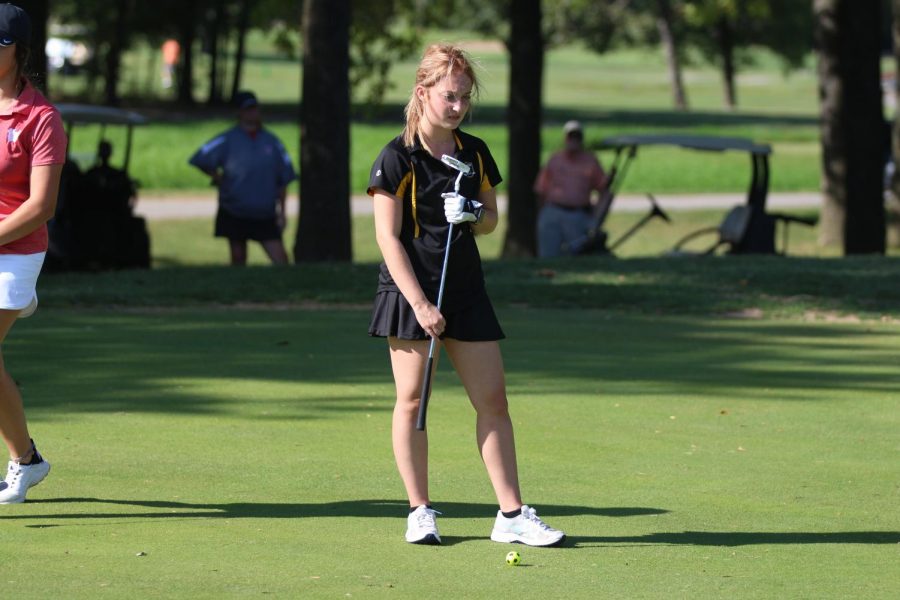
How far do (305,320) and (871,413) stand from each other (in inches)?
206

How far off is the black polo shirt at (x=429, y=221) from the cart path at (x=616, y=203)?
22471mm

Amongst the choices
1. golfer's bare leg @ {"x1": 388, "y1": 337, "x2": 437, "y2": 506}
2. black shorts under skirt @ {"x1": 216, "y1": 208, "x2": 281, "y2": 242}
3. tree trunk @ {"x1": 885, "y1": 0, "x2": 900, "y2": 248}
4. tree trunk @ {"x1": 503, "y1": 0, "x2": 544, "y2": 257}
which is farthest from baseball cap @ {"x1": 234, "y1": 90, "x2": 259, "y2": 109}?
tree trunk @ {"x1": 885, "y1": 0, "x2": 900, "y2": 248}

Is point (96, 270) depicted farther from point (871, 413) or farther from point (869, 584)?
point (869, 584)

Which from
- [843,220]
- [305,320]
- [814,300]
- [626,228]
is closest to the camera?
[305,320]

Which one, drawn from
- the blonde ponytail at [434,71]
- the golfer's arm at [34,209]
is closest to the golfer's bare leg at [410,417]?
the blonde ponytail at [434,71]

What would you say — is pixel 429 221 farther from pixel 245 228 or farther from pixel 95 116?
pixel 95 116

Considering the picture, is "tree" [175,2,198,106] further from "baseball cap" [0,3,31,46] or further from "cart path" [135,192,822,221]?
"baseball cap" [0,3,31,46]

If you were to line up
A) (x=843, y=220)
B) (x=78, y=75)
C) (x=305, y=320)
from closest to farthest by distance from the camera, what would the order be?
(x=305, y=320)
(x=843, y=220)
(x=78, y=75)

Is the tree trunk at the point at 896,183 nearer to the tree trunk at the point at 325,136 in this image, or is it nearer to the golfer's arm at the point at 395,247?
the tree trunk at the point at 325,136

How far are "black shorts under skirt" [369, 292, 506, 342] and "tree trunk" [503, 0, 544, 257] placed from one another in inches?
639

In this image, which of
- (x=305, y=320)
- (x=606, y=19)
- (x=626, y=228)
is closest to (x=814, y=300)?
(x=305, y=320)

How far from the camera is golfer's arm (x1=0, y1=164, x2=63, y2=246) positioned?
19.7ft

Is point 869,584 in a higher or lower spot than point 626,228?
higher

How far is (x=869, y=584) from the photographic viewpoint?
5.48 m
